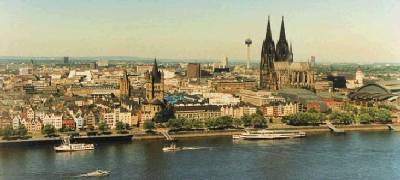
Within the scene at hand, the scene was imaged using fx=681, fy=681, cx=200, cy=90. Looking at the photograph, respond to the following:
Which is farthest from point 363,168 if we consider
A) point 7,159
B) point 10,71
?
point 10,71

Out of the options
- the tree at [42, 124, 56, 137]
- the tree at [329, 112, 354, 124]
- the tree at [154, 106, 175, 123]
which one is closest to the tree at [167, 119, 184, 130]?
the tree at [154, 106, 175, 123]

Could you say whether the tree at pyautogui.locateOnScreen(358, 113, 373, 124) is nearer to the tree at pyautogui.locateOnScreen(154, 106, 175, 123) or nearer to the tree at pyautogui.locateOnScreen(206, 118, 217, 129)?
the tree at pyautogui.locateOnScreen(206, 118, 217, 129)

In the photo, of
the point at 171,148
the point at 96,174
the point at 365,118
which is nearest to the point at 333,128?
the point at 365,118

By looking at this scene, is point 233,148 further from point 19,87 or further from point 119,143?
point 19,87

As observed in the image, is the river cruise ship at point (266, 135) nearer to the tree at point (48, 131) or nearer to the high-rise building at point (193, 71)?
the tree at point (48, 131)

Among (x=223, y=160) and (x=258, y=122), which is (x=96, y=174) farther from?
(x=258, y=122)

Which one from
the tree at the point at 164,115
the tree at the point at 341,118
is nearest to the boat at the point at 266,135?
the tree at the point at 341,118
